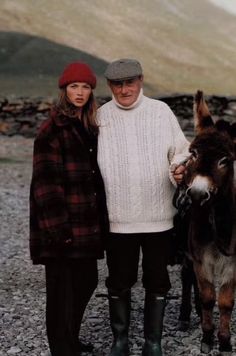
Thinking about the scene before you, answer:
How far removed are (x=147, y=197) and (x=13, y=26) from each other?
6765 centimetres

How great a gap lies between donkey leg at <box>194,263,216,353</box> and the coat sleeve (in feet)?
3.95

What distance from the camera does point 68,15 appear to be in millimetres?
85938

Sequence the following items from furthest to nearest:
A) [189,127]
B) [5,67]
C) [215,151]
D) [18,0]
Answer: [18,0] → [5,67] → [189,127] → [215,151]

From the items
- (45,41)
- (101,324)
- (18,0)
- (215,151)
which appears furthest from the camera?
(18,0)

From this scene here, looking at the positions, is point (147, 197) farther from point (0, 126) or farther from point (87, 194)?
point (0, 126)

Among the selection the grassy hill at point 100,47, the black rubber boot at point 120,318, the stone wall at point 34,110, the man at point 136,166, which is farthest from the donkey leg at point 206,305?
the grassy hill at point 100,47

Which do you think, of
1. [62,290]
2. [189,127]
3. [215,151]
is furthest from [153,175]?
[189,127]

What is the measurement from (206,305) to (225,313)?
155mm

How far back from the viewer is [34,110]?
2155 cm

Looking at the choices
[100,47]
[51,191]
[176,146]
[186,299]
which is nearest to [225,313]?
[186,299]

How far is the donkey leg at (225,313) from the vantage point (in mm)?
4699

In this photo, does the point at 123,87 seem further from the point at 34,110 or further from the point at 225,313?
the point at 34,110

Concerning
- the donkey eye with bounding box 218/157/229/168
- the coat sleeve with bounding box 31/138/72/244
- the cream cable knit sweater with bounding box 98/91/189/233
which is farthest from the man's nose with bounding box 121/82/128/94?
the donkey eye with bounding box 218/157/229/168

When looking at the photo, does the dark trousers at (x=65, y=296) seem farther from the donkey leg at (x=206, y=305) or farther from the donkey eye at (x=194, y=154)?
the donkey eye at (x=194, y=154)
